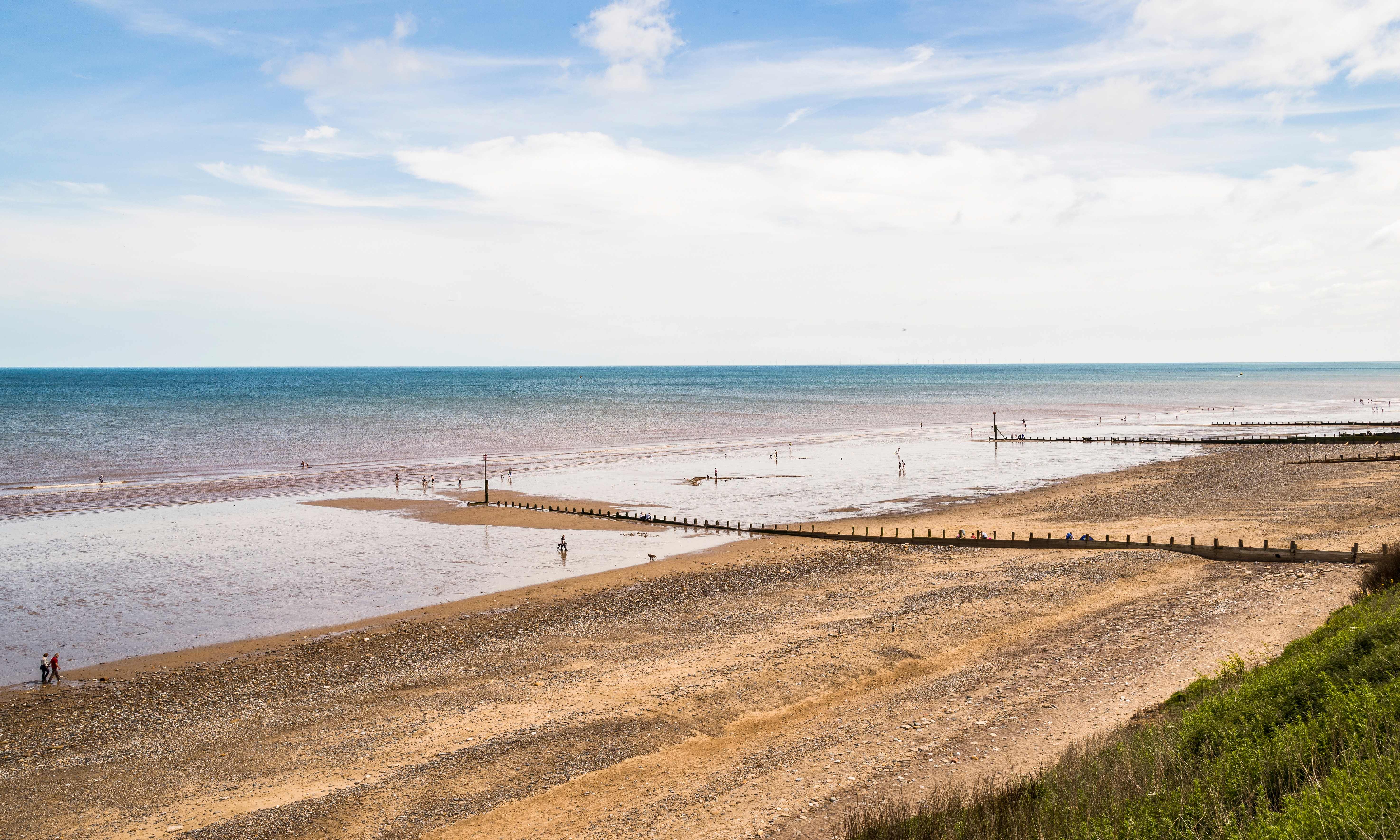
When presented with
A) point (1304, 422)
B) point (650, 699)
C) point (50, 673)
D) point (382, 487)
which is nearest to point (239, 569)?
point (50, 673)

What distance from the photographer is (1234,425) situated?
344 feet

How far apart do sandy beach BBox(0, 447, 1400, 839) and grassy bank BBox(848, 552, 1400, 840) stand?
2.58m

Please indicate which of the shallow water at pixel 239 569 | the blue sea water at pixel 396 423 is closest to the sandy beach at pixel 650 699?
the shallow water at pixel 239 569

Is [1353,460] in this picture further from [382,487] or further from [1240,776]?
Answer: [382,487]

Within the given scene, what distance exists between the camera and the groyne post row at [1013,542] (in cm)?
3120

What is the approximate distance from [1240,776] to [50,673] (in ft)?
95.6

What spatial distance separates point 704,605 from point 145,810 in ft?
59.2

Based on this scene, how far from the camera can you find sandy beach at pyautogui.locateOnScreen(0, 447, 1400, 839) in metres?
15.3

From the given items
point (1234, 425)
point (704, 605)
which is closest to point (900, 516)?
point (704, 605)

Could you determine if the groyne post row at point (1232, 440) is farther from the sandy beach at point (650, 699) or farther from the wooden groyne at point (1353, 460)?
the sandy beach at point (650, 699)

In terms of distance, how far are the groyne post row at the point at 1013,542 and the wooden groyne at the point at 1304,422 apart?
8502cm

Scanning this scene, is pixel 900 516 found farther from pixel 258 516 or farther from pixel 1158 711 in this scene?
pixel 258 516

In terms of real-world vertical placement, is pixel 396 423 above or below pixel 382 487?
above

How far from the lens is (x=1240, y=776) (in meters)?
9.63
